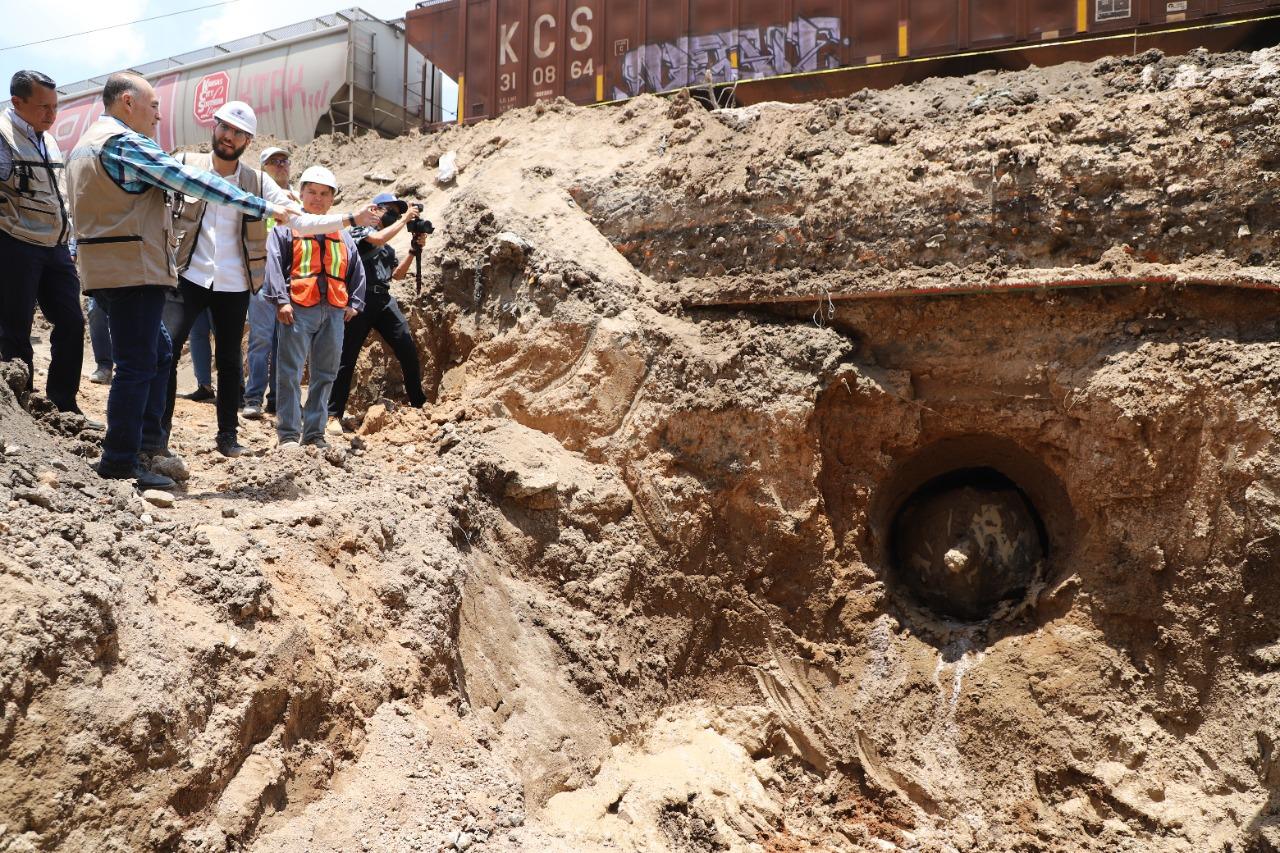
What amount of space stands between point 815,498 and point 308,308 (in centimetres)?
324

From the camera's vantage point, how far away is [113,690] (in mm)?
3668

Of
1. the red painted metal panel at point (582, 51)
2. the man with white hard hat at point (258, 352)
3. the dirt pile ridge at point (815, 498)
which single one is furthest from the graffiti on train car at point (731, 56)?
the man with white hard hat at point (258, 352)

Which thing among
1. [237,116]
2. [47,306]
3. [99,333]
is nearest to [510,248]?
[237,116]

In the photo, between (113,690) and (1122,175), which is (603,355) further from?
(113,690)

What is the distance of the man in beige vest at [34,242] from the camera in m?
5.29

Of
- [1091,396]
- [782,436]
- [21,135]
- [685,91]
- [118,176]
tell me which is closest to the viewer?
[118,176]

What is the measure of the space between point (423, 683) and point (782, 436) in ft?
9.01

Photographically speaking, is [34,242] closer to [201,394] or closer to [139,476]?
[139,476]

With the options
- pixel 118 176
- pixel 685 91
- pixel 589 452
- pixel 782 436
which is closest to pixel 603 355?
pixel 589 452

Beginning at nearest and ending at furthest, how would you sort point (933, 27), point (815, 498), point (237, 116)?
point (237, 116), point (815, 498), point (933, 27)

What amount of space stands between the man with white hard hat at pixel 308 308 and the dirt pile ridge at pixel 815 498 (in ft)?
1.25

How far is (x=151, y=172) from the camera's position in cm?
473

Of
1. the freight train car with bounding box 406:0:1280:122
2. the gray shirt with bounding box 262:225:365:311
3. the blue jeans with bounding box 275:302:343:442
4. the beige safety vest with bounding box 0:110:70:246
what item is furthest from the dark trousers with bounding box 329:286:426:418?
the freight train car with bounding box 406:0:1280:122

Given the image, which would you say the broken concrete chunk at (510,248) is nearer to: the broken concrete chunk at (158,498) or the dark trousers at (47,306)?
the dark trousers at (47,306)
